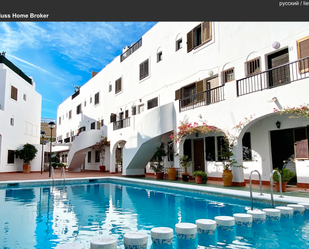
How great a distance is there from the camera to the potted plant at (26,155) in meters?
21.9

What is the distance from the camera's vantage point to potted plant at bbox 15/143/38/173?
2186 cm

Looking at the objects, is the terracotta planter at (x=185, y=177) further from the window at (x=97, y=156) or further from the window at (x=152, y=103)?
the window at (x=97, y=156)

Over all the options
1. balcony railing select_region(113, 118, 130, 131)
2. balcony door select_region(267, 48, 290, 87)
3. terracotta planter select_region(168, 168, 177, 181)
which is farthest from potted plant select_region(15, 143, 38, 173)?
balcony door select_region(267, 48, 290, 87)

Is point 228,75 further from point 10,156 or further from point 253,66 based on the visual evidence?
point 10,156

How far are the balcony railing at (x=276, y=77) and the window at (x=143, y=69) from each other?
8.83 m

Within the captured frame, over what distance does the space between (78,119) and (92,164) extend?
6.91 meters

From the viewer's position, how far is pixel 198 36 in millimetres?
14141

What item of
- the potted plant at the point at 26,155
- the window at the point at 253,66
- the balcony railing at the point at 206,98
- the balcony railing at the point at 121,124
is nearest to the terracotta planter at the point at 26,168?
the potted plant at the point at 26,155

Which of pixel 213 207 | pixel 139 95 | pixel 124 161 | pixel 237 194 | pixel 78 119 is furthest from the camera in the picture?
pixel 78 119

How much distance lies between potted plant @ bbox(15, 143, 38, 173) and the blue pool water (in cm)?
1300

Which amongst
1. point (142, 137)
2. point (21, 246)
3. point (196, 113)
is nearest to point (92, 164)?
point (142, 137)

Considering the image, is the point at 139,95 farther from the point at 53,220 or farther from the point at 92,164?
the point at 53,220

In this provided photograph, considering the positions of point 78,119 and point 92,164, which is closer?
point 92,164

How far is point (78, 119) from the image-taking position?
3119 centimetres
